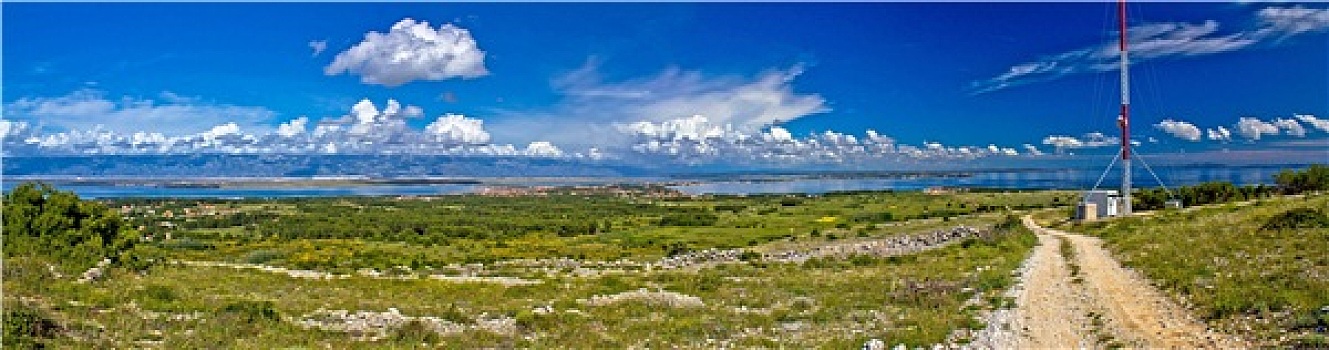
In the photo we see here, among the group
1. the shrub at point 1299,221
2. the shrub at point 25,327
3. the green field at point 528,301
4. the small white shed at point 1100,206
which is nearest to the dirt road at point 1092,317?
the green field at point 528,301

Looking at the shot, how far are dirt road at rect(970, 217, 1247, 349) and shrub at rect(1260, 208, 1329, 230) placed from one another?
353 inches

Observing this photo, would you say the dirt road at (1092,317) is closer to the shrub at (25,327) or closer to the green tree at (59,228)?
the shrub at (25,327)

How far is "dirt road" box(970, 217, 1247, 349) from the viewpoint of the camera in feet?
64.6

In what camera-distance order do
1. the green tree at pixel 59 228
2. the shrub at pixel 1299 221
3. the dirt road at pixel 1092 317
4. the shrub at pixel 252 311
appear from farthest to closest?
the green tree at pixel 59 228, the shrub at pixel 1299 221, the shrub at pixel 252 311, the dirt road at pixel 1092 317

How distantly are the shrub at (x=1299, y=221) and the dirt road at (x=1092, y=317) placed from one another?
8.96 metres

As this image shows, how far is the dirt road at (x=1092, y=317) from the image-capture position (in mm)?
19688

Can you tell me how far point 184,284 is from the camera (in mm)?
35438

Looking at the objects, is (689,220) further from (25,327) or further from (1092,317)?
(25,327)

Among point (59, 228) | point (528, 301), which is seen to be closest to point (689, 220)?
point (59, 228)

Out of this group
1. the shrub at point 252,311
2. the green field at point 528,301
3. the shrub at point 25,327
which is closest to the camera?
the shrub at point 25,327

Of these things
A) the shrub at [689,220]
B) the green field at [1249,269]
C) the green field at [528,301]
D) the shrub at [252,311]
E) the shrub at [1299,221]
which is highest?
the shrub at [1299,221]

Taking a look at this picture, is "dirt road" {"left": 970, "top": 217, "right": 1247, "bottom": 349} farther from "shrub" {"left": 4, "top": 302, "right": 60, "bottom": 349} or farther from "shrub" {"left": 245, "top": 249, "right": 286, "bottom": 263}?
"shrub" {"left": 245, "top": 249, "right": 286, "bottom": 263}

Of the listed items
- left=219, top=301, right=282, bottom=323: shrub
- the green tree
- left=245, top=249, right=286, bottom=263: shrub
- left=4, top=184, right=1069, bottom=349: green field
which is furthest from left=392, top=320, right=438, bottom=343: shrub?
left=245, top=249, right=286, bottom=263: shrub

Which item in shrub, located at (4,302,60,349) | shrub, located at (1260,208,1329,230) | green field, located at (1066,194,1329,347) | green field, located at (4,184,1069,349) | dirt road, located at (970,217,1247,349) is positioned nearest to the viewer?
shrub, located at (4,302,60,349)
